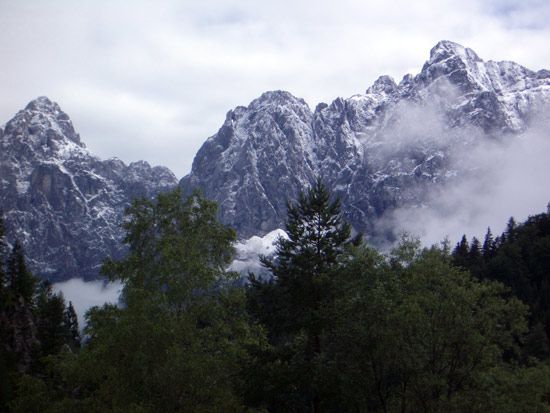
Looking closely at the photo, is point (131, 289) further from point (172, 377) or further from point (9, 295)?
point (9, 295)

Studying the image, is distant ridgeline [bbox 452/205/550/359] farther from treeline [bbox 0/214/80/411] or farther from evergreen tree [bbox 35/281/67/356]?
treeline [bbox 0/214/80/411]

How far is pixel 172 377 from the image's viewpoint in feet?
79.9

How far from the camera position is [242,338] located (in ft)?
93.9

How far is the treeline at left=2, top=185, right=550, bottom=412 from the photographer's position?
25141mm

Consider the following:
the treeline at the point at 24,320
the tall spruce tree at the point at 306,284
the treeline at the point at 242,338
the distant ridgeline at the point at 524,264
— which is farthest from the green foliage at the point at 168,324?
the distant ridgeline at the point at 524,264

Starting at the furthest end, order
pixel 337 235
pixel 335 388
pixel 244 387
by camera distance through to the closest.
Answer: pixel 337 235 → pixel 244 387 → pixel 335 388

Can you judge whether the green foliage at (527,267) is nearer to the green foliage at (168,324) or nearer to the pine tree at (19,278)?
the pine tree at (19,278)

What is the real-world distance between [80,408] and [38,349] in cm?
5744

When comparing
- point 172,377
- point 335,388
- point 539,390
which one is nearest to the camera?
point 172,377

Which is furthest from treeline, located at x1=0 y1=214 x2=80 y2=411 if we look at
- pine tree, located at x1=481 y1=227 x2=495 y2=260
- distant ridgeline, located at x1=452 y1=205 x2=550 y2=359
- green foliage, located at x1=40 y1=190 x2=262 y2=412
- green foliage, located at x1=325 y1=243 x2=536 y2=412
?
pine tree, located at x1=481 y1=227 x2=495 y2=260

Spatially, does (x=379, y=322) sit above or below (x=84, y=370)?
above

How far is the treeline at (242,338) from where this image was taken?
25141mm

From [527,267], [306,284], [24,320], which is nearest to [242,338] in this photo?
[306,284]

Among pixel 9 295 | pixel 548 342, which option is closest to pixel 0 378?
pixel 9 295
